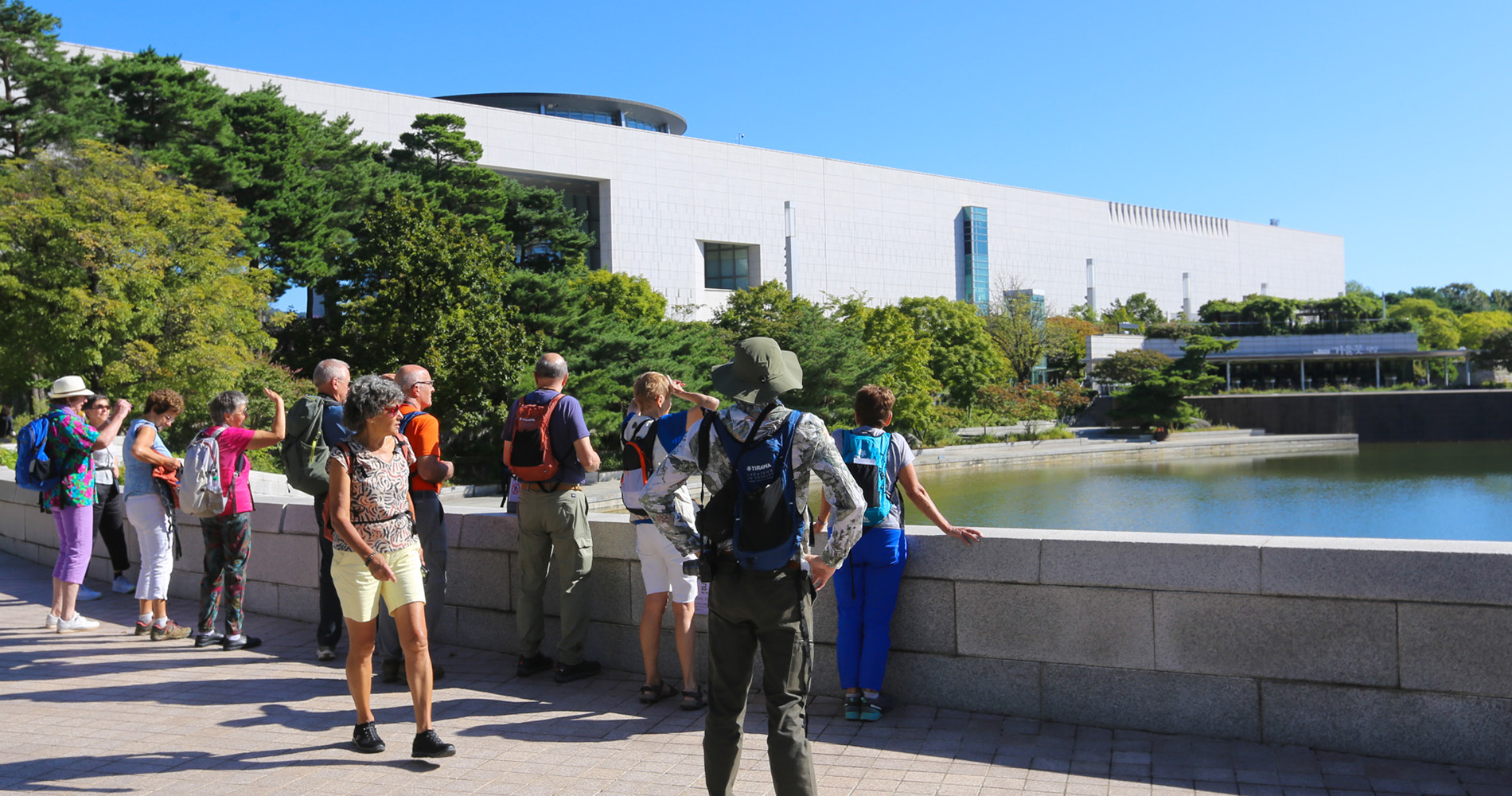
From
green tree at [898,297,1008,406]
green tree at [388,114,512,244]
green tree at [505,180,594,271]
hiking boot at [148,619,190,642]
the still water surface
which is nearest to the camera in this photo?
hiking boot at [148,619,190,642]

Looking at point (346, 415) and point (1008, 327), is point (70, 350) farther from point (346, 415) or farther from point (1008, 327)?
point (1008, 327)

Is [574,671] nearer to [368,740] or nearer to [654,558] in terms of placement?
[654,558]

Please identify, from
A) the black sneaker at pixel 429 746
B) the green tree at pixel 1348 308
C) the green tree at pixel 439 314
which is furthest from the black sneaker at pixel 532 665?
the green tree at pixel 1348 308

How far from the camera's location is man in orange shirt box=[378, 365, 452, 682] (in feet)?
18.4

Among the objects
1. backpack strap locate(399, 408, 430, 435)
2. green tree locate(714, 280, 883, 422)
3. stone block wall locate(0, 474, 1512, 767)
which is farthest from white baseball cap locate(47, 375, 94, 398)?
green tree locate(714, 280, 883, 422)

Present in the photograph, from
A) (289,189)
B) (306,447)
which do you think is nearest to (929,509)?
(306,447)

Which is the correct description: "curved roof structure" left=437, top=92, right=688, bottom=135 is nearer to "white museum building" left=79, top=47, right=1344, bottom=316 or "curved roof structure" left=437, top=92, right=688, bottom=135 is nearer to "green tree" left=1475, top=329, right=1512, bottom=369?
"white museum building" left=79, top=47, right=1344, bottom=316

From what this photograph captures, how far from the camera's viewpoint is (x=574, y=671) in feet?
19.5

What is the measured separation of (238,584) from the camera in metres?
6.71

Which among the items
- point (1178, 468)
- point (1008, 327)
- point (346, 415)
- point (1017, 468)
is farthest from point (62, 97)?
point (1008, 327)

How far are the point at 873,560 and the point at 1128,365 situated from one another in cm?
6013

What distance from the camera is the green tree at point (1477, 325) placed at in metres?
95.3

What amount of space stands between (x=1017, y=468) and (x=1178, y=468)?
5.57m

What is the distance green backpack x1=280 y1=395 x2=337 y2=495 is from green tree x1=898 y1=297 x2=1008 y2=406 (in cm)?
4318
